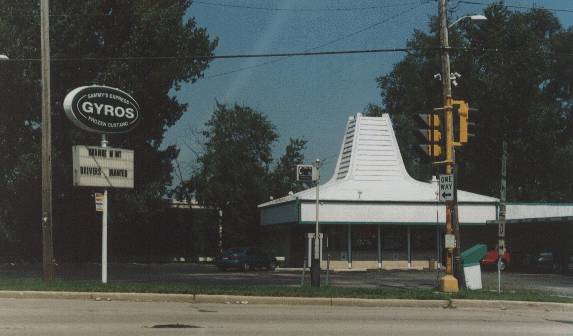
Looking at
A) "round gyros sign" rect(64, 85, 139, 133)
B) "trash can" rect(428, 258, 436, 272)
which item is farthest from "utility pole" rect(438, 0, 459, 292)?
"trash can" rect(428, 258, 436, 272)

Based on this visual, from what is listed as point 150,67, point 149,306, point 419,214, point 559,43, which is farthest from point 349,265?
point 559,43

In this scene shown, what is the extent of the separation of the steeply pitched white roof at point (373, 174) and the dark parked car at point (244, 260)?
4.00 metres

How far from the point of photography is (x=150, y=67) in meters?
46.4

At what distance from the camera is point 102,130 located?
24.1m

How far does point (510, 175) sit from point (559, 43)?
15282mm

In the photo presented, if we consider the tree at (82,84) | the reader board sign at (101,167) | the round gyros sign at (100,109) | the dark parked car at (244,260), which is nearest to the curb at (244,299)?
the reader board sign at (101,167)

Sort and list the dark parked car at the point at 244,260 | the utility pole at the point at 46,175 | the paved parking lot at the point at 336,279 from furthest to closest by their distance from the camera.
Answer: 1. the dark parked car at the point at 244,260
2. the paved parking lot at the point at 336,279
3. the utility pole at the point at 46,175

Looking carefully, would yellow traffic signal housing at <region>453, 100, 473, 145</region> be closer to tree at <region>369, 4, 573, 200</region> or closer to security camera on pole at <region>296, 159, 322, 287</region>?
security camera on pole at <region>296, 159, 322, 287</region>

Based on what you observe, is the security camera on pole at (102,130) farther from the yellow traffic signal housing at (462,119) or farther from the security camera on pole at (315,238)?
the yellow traffic signal housing at (462,119)

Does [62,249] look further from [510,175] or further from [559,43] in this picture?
[559,43]

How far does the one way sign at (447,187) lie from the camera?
21828 millimetres

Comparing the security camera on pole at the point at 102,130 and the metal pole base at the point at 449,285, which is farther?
the security camera on pole at the point at 102,130

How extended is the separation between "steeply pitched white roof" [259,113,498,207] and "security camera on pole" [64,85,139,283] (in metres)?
24.4

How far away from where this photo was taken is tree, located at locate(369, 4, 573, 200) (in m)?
68.1
